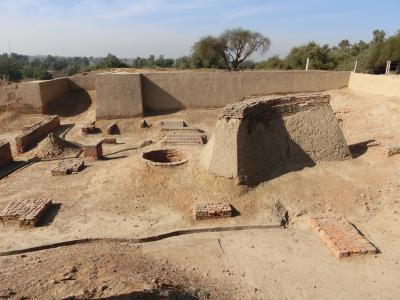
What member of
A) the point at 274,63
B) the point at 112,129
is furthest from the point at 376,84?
the point at 274,63

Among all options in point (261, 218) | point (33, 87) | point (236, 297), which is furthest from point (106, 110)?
point (236, 297)

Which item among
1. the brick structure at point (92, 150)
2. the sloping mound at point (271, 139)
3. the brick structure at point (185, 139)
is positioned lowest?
the brick structure at point (185, 139)

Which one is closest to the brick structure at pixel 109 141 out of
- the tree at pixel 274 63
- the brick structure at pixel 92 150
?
the brick structure at pixel 92 150

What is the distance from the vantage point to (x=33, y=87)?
51.8 feet

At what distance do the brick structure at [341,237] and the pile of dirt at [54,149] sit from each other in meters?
8.11

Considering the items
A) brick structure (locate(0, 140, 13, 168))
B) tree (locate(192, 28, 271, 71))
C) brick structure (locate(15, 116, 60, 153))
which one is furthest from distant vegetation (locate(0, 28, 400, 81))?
brick structure (locate(0, 140, 13, 168))

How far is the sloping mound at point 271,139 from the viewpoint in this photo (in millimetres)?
7605

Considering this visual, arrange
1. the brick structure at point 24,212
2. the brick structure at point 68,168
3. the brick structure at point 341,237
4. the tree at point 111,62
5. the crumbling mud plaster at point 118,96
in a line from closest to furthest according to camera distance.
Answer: the brick structure at point 341,237 < the brick structure at point 24,212 < the brick structure at point 68,168 < the crumbling mud plaster at point 118,96 < the tree at point 111,62

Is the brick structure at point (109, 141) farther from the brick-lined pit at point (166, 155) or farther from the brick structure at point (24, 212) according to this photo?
the brick structure at point (24, 212)

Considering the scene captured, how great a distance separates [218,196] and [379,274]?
135 inches

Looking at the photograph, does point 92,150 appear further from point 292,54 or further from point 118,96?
point 292,54

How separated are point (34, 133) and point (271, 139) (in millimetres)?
9333

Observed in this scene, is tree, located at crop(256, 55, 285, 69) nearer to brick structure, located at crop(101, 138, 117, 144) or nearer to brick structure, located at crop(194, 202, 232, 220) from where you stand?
brick structure, located at crop(101, 138, 117, 144)

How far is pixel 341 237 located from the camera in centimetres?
609
